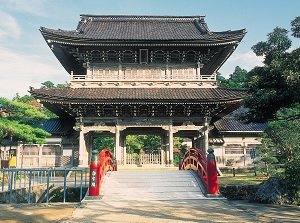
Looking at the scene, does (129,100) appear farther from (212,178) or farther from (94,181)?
(212,178)

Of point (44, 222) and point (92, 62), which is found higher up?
point (92, 62)

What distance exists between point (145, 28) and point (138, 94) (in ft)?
27.2

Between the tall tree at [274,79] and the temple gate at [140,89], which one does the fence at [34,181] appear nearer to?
the temple gate at [140,89]

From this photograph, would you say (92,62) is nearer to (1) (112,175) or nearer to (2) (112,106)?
(2) (112,106)

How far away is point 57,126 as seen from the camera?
21.7 m

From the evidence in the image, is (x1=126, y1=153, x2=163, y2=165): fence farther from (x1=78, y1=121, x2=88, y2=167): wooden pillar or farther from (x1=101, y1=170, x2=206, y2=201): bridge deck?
(x1=101, y1=170, x2=206, y2=201): bridge deck

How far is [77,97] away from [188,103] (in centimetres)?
681

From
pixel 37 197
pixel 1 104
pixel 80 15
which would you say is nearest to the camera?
pixel 37 197

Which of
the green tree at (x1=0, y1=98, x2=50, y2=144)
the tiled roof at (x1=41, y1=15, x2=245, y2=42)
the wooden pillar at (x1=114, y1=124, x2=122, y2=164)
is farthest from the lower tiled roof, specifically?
the tiled roof at (x1=41, y1=15, x2=245, y2=42)

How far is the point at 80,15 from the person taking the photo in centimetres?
2442

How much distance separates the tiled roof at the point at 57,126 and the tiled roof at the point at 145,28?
7257 mm

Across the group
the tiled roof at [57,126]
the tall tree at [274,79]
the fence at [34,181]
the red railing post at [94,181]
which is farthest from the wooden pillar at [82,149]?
the tall tree at [274,79]

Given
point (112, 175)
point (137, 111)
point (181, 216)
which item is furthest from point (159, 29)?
point (181, 216)

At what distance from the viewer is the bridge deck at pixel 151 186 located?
8.94 m
